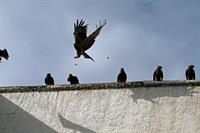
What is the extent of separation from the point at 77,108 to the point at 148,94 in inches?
74.7

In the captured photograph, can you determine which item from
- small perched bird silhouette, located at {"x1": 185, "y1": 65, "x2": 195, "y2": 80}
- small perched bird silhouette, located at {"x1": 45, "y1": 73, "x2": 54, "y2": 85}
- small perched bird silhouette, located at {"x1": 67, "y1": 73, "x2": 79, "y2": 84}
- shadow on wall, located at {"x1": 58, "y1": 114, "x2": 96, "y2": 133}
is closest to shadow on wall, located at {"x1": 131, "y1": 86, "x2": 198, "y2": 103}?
small perched bird silhouette, located at {"x1": 185, "y1": 65, "x2": 195, "y2": 80}

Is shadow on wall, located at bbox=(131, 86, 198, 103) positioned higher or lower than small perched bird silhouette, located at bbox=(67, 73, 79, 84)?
lower

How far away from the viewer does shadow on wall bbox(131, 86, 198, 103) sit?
2189 centimetres

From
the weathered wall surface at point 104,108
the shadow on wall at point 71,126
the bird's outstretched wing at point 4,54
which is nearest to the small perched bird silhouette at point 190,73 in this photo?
the weathered wall surface at point 104,108

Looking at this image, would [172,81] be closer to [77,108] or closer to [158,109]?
[158,109]

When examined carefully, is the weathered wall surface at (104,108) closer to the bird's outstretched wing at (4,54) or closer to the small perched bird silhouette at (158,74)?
the small perched bird silhouette at (158,74)

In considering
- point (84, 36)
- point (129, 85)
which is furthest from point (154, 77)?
point (84, 36)

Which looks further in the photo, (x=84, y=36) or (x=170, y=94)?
(x=84, y=36)

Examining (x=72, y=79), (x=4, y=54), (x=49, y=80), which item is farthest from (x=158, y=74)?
(x=4, y=54)

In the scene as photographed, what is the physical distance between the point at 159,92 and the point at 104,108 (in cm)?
148

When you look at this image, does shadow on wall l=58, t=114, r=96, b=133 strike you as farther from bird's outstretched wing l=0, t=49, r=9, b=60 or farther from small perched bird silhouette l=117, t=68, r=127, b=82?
bird's outstretched wing l=0, t=49, r=9, b=60

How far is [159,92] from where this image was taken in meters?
22.0

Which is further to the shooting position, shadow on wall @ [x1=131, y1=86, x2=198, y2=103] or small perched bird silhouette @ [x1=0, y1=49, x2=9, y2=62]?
small perched bird silhouette @ [x1=0, y1=49, x2=9, y2=62]

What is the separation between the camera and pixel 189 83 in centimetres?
2194
